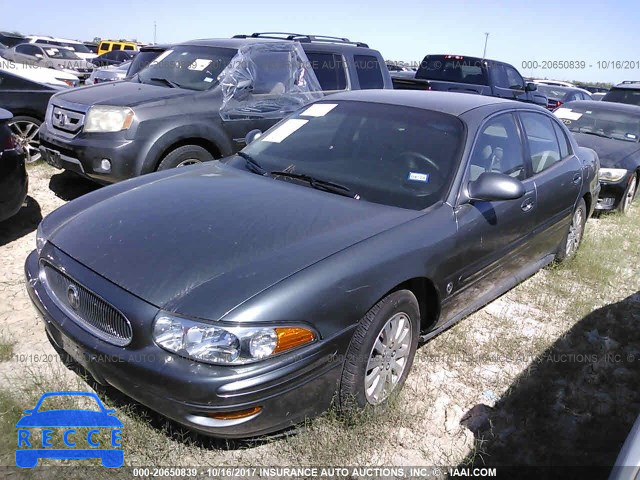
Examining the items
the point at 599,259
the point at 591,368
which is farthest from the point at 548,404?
the point at 599,259

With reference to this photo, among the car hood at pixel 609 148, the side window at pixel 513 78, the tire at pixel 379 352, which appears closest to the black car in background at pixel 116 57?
the side window at pixel 513 78

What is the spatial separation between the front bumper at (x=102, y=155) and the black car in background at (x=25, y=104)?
1628 millimetres

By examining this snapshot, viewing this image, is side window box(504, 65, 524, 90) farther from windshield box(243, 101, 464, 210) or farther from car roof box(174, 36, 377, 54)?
windshield box(243, 101, 464, 210)

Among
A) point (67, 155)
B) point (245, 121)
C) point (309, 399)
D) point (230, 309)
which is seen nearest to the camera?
point (230, 309)

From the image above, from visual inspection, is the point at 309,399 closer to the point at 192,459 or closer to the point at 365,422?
the point at 365,422

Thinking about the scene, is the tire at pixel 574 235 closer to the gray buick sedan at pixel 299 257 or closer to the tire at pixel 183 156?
the gray buick sedan at pixel 299 257

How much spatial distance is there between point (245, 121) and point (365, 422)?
168 inches

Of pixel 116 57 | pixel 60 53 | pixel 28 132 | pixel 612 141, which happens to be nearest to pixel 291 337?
pixel 28 132

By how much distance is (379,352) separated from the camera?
2.88m

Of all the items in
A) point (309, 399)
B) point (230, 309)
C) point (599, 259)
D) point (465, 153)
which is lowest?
point (599, 259)

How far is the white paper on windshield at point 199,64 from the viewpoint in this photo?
21.2 ft

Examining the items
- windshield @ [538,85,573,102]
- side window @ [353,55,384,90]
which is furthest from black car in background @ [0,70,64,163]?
windshield @ [538,85,573,102]

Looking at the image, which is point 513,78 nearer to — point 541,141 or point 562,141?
point 562,141

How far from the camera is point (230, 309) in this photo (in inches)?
90.8
